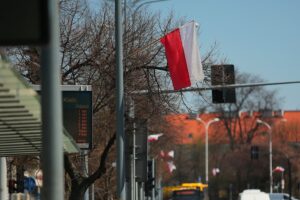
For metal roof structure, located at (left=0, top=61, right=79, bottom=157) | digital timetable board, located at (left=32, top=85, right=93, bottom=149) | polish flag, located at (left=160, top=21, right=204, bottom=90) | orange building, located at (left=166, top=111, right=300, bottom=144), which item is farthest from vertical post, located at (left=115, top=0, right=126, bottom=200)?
orange building, located at (left=166, top=111, right=300, bottom=144)

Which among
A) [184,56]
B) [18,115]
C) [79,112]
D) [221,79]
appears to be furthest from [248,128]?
[18,115]

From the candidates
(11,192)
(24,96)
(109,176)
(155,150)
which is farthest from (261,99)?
(24,96)

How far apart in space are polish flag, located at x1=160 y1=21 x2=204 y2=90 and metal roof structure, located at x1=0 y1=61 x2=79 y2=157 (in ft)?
27.8

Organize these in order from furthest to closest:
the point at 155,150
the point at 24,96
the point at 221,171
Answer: the point at 221,171 → the point at 155,150 → the point at 24,96

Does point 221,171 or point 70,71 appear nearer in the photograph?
point 70,71

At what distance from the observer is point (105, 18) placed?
26109 mm

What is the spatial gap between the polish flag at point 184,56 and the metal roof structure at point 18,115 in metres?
8.48

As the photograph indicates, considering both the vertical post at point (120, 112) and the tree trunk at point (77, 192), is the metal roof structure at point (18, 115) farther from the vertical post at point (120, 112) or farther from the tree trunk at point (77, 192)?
the tree trunk at point (77, 192)

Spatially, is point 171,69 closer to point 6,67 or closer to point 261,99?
point 6,67

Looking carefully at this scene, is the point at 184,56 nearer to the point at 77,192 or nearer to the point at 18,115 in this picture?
the point at 77,192

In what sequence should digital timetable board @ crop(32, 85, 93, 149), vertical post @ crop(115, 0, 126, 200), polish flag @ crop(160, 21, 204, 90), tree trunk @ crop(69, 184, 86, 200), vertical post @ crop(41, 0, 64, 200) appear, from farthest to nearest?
tree trunk @ crop(69, 184, 86, 200), polish flag @ crop(160, 21, 204, 90), vertical post @ crop(115, 0, 126, 200), digital timetable board @ crop(32, 85, 93, 149), vertical post @ crop(41, 0, 64, 200)

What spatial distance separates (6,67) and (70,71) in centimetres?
1664

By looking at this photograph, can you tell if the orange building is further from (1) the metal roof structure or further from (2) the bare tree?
(1) the metal roof structure

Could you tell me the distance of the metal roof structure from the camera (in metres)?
8.58
